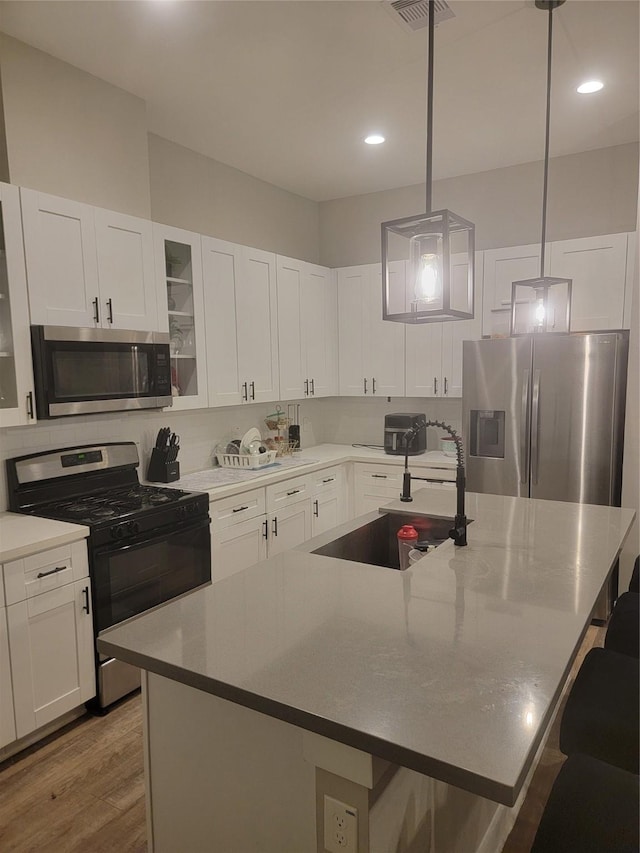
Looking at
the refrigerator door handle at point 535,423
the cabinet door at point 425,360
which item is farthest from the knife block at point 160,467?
the refrigerator door handle at point 535,423

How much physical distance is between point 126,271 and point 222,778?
2363 millimetres

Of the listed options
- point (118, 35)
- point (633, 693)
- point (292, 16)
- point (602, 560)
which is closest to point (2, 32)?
point (118, 35)

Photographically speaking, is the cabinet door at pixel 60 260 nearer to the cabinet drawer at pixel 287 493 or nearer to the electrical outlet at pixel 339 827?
the cabinet drawer at pixel 287 493

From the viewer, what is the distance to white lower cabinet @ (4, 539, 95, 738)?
87.6 inches

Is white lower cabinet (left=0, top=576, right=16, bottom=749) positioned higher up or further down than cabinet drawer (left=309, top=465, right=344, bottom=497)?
further down

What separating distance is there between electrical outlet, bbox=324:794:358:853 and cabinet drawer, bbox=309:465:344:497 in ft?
9.53

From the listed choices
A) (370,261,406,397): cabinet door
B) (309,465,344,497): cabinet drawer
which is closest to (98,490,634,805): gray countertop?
(309,465,344,497): cabinet drawer

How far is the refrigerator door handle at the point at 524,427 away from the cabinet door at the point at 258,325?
5.51 feet

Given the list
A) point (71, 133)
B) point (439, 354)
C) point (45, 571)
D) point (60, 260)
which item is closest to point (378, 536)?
point (45, 571)

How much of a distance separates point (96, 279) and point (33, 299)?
35 cm

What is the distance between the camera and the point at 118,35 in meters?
2.50

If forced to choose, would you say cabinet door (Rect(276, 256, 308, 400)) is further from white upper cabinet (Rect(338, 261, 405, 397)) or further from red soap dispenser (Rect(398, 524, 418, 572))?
red soap dispenser (Rect(398, 524, 418, 572))

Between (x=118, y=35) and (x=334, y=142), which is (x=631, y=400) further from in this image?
(x=118, y=35)

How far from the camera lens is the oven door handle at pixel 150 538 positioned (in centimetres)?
254
